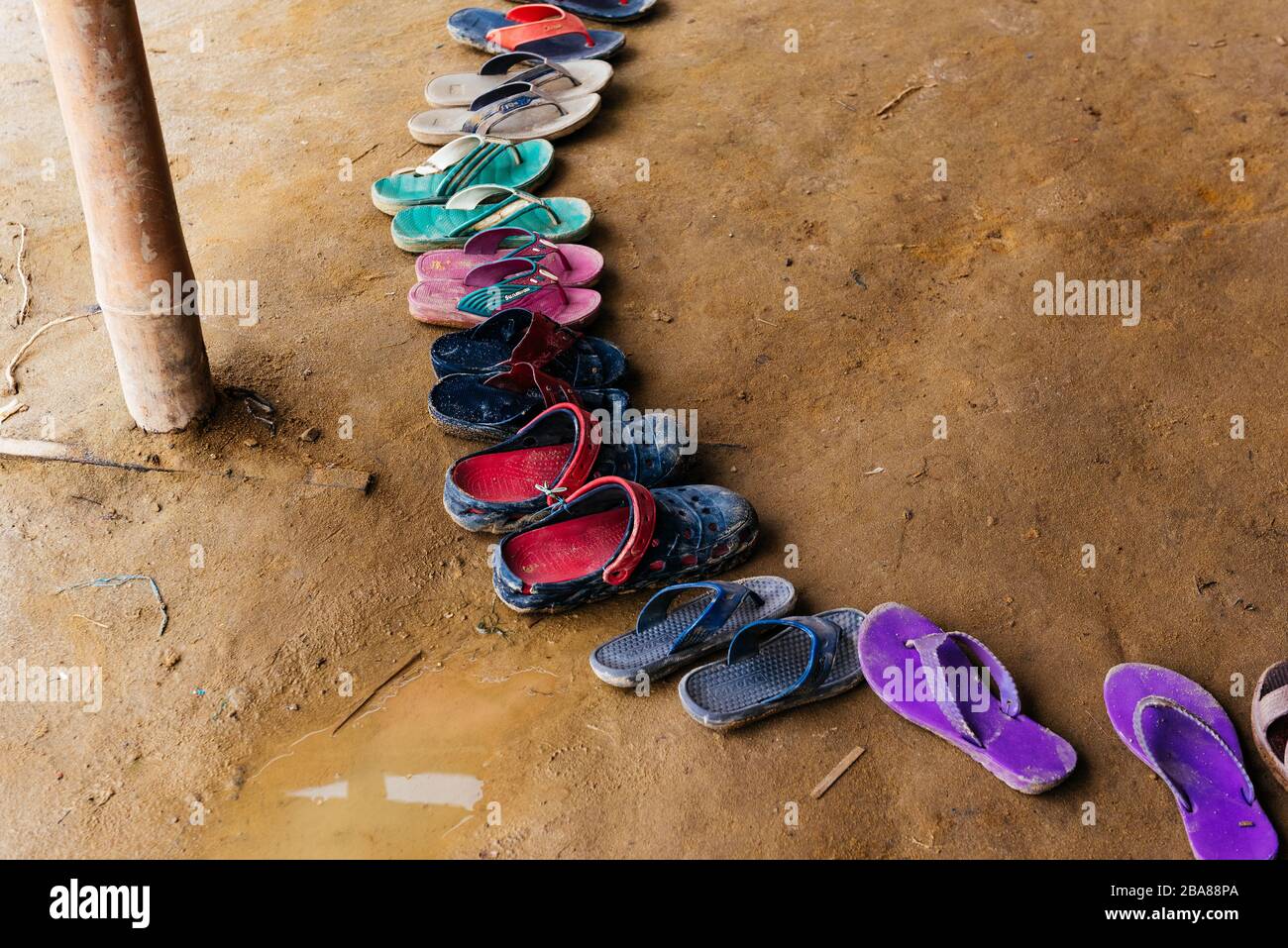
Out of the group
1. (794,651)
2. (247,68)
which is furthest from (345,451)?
(247,68)

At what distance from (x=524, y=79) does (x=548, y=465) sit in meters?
2.61

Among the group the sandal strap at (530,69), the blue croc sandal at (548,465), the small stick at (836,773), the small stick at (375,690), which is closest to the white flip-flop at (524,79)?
the sandal strap at (530,69)

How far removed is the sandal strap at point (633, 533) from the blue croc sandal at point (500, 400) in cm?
53

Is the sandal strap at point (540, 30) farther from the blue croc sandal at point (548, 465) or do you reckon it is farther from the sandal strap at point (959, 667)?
the sandal strap at point (959, 667)

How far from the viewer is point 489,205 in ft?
14.5

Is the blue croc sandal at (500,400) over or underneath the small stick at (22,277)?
underneath

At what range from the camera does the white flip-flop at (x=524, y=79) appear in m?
5.15

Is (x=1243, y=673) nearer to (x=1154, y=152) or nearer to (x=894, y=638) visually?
(x=894, y=638)

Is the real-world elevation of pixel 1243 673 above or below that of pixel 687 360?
below

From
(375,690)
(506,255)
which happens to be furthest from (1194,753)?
(506,255)

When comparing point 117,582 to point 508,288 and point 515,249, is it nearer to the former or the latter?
point 508,288

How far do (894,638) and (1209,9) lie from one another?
4.33m

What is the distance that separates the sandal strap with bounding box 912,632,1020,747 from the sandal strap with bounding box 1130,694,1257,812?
0.29m

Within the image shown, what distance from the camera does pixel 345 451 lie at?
3.50m
